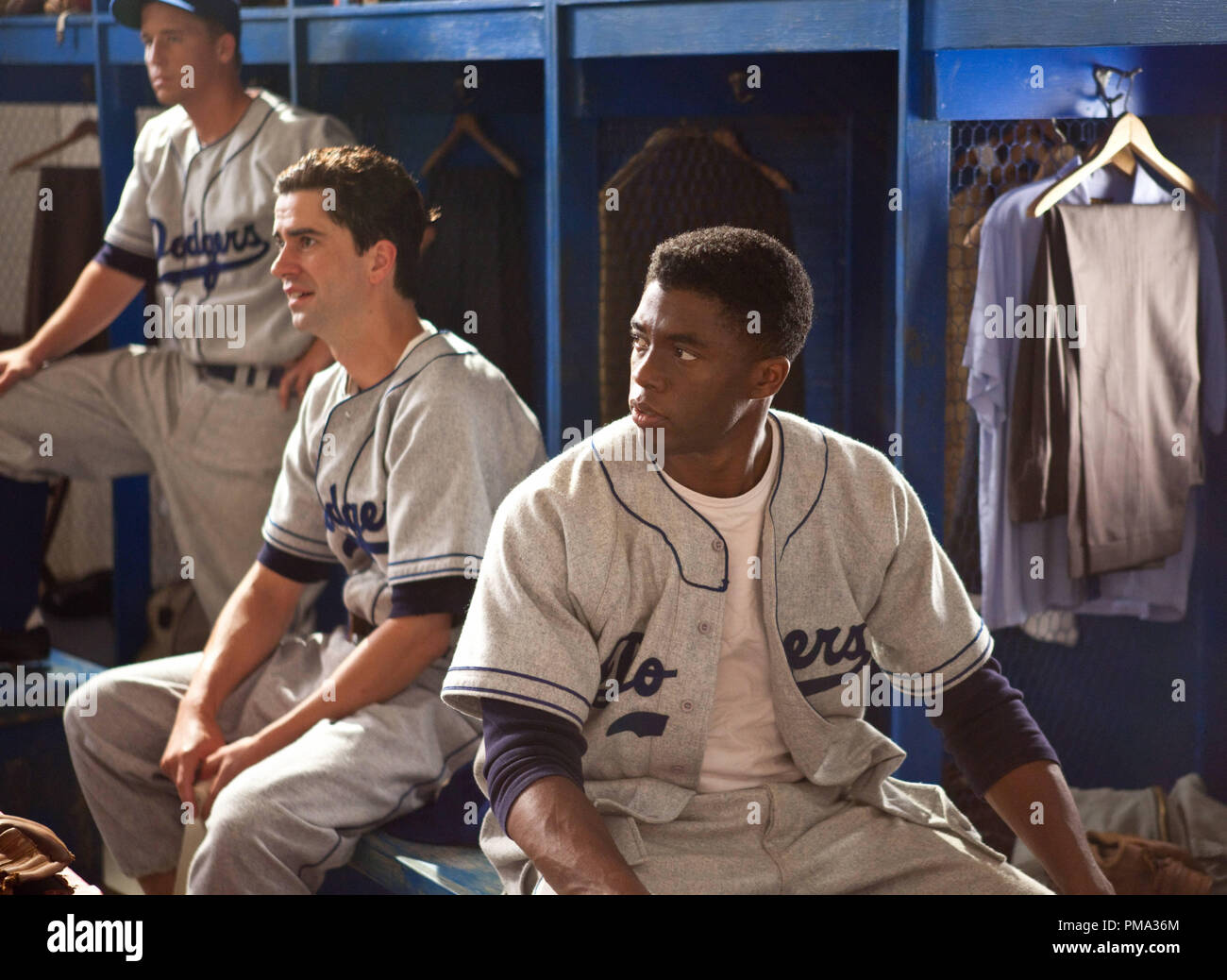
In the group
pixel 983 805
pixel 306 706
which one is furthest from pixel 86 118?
pixel 983 805

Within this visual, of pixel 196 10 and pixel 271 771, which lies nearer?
pixel 271 771

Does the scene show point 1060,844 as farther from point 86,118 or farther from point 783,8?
point 86,118

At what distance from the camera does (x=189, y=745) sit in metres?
2.40

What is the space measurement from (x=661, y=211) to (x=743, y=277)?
1243 millimetres

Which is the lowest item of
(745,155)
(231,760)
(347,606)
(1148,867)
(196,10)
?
(1148,867)

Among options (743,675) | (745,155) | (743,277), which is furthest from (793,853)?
(745,155)

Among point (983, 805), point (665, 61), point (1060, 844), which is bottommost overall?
point (983, 805)

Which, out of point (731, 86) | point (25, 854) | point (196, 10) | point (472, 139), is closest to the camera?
point (25, 854)

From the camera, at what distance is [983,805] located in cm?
301

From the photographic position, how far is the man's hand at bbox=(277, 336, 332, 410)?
10.2 feet

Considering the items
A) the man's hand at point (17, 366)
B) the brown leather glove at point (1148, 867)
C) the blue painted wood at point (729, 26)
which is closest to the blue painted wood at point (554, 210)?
the blue painted wood at point (729, 26)

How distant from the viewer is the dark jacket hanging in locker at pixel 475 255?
3367 mm

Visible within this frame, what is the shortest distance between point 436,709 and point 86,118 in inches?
112

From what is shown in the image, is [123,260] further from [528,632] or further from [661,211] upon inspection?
[528,632]
